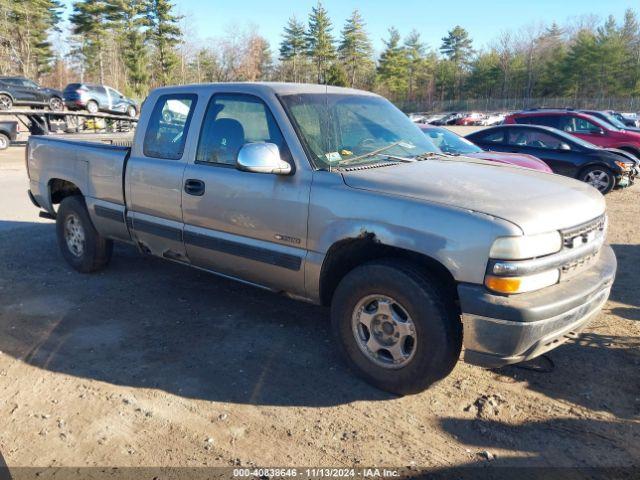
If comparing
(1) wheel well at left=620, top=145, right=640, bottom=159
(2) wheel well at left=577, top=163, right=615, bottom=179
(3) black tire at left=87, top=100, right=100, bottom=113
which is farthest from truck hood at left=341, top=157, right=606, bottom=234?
(3) black tire at left=87, top=100, right=100, bottom=113

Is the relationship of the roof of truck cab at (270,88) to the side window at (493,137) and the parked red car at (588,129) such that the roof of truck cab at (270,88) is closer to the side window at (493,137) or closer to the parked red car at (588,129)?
the side window at (493,137)

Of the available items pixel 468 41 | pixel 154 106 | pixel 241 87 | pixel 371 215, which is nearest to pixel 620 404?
pixel 371 215

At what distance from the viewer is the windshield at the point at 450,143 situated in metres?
9.04

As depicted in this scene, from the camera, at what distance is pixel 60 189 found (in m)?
6.07

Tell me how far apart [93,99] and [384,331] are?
1216 inches

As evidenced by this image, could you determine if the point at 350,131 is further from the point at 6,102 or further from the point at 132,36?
the point at 132,36

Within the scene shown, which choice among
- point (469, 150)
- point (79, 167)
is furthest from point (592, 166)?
point (79, 167)

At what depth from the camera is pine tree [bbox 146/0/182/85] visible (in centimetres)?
5472

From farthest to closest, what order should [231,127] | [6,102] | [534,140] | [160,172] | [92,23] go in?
[92,23]
[6,102]
[534,140]
[160,172]
[231,127]

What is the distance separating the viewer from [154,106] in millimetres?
4867

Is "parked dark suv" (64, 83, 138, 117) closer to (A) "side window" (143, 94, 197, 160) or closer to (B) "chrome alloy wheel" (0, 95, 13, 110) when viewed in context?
(B) "chrome alloy wheel" (0, 95, 13, 110)

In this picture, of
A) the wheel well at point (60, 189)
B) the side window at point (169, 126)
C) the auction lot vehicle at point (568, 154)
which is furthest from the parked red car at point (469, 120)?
the side window at point (169, 126)

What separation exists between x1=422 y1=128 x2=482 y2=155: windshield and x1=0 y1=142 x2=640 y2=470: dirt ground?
4462 mm

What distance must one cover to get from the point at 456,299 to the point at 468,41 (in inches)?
4018
